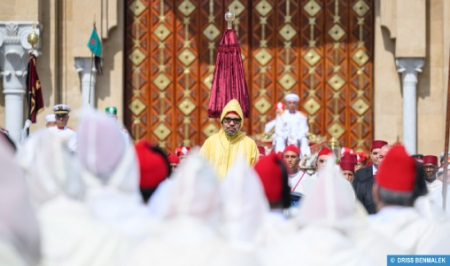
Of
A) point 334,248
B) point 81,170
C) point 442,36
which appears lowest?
point 334,248

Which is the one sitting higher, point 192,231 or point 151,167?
point 151,167

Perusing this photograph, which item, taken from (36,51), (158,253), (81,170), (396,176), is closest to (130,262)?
(158,253)

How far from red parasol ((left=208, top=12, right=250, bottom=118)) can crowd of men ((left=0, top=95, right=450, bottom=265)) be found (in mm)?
7614

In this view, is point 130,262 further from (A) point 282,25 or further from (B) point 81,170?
(A) point 282,25

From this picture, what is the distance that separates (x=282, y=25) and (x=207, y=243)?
14.9m

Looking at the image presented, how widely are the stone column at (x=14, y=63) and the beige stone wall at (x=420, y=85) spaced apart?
520 cm

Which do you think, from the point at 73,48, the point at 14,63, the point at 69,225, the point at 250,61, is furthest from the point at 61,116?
the point at 69,225

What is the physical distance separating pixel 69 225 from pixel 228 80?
379 inches

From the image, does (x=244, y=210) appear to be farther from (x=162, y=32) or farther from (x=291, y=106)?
(x=162, y=32)

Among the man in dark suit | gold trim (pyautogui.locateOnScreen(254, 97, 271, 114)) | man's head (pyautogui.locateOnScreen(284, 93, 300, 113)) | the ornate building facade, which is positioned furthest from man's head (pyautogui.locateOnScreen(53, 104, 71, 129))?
gold trim (pyautogui.locateOnScreen(254, 97, 271, 114))

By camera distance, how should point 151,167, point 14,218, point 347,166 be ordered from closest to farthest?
1. point 14,218
2. point 151,167
3. point 347,166

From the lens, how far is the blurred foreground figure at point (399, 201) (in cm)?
568

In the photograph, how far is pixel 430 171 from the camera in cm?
1331

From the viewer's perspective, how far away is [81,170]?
16.3 feet
